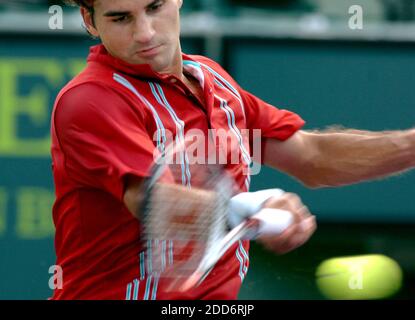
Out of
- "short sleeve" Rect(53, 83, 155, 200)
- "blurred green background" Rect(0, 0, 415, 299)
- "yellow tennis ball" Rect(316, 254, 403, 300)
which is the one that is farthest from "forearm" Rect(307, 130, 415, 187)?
"blurred green background" Rect(0, 0, 415, 299)

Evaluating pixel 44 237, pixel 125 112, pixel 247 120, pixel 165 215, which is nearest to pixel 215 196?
pixel 165 215

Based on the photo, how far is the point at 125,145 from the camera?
2.96 meters

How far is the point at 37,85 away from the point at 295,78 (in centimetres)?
132

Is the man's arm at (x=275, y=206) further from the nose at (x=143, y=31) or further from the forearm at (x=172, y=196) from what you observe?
the nose at (x=143, y=31)

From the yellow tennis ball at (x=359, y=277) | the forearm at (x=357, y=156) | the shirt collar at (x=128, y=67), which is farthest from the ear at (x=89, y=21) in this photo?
the yellow tennis ball at (x=359, y=277)

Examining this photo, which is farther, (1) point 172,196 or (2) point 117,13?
(2) point 117,13

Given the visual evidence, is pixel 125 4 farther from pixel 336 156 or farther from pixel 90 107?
pixel 336 156

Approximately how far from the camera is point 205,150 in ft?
10.3

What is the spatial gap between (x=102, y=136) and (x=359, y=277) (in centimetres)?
222

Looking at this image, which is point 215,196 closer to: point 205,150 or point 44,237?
point 205,150

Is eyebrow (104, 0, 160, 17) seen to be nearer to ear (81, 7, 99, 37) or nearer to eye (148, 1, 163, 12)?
eye (148, 1, 163, 12)

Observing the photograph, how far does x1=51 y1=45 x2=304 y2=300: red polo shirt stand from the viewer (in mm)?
2971

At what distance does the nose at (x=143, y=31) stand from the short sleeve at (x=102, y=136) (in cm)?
18

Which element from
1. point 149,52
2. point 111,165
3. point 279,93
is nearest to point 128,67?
point 149,52
